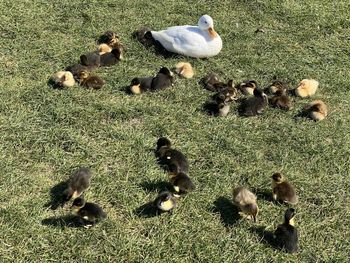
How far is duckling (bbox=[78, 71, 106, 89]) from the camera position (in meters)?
5.39

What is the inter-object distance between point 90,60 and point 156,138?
143cm

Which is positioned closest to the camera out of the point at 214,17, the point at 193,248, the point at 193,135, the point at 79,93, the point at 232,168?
the point at 193,248

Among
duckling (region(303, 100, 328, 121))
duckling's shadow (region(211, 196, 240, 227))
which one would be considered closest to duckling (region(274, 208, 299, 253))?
duckling's shadow (region(211, 196, 240, 227))

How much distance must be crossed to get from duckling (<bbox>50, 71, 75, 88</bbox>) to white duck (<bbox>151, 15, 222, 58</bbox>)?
1.35 metres

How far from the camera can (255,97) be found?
5.33m

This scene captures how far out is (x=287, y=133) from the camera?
16.8 ft

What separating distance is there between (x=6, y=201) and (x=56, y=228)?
0.55m

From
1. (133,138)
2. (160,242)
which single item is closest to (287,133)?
(133,138)

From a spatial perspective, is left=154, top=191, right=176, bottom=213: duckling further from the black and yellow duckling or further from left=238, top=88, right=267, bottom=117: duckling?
left=238, top=88, right=267, bottom=117: duckling

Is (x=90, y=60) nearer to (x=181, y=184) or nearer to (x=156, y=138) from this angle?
(x=156, y=138)

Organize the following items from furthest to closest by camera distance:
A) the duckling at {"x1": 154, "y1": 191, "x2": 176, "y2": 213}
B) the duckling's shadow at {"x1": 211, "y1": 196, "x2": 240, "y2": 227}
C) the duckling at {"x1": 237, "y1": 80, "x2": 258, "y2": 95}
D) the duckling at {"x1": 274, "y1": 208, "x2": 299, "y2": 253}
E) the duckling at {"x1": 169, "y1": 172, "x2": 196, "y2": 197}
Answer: the duckling at {"x1": 237, "y1": 80, "x2": 258, "y2": 95}
the duckling at {"x1": 169, "y1": 172, "x2": 196, "y2": 197}
the duckling's shadow at {"x1": 211, "y1": 196, "x2": 240, "y2": 227}
the duckling at {"x1": 154, "y1": 191, "x2": 176, "y2": 213}
the duckling at {"x1": 274, "y1": 208, "x2": 299, "y2": 253}

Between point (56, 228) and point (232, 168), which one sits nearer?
point (56, 228)

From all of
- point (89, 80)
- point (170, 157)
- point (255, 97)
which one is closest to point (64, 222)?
point (170, 157)

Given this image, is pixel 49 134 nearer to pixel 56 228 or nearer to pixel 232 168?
pixel 56 228
